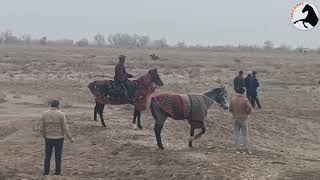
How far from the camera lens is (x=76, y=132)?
17.7 m

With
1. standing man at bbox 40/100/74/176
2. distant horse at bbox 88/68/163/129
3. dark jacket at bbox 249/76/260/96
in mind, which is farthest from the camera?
dark jacket at bbox 249/76/260/96

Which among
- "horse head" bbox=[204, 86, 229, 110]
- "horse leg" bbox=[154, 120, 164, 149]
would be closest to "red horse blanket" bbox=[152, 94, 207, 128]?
"horse leg" bbox=[154, 120, 164, 149]

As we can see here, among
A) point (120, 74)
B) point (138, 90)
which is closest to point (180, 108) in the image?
point (138, 90)

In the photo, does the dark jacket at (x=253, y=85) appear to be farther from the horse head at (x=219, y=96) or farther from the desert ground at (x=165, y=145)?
the horse head at (x=219, y=96)

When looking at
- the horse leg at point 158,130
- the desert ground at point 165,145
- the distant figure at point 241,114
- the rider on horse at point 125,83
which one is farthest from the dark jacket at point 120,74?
the distant figure at point 241,114

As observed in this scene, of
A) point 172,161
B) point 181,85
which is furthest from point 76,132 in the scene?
point 181,85

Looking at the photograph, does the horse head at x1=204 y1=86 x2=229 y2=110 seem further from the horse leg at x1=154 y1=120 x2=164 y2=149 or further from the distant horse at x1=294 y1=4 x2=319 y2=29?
the distant horse at x1=294 y1=4 x2=319 y2=29

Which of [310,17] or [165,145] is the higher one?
[310,17]

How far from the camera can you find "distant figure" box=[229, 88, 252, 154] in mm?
14349

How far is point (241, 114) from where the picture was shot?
14.4 m

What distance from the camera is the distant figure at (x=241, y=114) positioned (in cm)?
1435

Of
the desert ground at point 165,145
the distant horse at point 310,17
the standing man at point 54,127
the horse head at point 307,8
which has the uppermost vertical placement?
the horse head at point 307,8

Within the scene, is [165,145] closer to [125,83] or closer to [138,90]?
[138,90]

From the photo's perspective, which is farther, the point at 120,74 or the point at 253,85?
the point at 253,85
